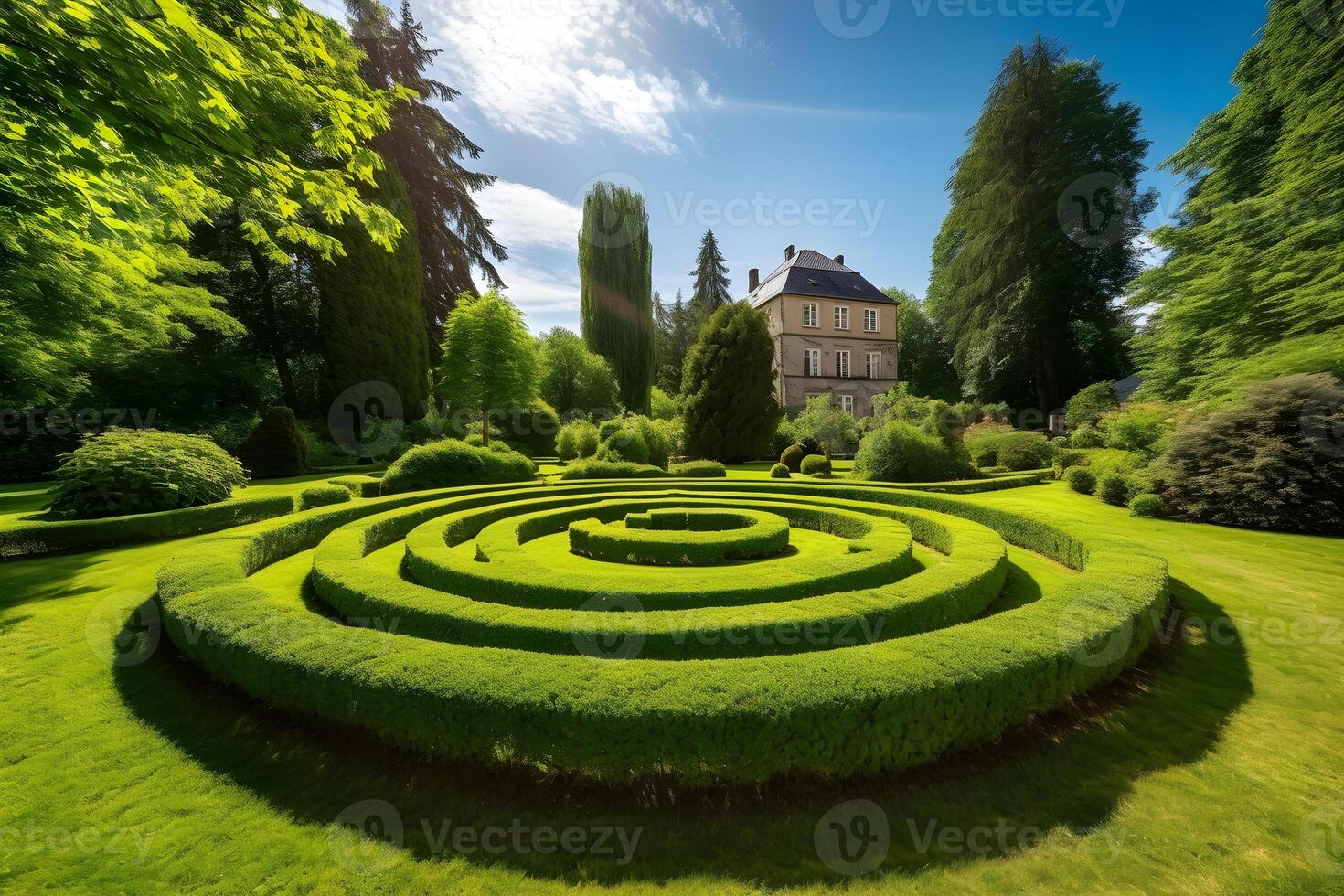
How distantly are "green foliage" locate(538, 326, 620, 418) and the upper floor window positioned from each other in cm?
1519

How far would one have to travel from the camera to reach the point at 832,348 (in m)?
37.0

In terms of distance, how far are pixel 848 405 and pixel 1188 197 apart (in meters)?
20.7

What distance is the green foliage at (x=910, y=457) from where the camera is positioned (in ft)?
56.8

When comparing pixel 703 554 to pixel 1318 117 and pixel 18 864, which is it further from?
pixel 1318 117

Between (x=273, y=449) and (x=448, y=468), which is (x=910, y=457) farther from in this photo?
(x=273, y=449)

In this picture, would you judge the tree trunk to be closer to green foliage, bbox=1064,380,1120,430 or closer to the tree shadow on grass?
the tree shadow on grass

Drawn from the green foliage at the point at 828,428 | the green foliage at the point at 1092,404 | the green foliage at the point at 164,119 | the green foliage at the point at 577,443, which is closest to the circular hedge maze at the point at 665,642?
the green foliage at the point at 164,119

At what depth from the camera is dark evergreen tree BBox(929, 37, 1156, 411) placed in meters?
28.0

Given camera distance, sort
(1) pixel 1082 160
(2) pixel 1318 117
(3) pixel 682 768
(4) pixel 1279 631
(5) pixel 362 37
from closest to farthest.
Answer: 1. (3) pixel 682 768
2. (4) pixel 1279 631
3. (2) pixel 1318 117
4. (5) pixel 362 37
5. (1) pixel 1082 160

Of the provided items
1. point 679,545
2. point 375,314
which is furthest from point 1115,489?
point 375,314

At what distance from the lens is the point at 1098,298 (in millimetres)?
28719

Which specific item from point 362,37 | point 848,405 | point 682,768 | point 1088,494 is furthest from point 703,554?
point 362,37

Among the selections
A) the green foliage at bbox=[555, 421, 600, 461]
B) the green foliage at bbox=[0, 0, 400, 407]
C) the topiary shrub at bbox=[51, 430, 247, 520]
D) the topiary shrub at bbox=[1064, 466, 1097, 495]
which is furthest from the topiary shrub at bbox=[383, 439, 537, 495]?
the topiary shrub at bbox=[1064, 466, 1097, 495]

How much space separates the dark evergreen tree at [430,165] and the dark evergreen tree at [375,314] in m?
3.15
